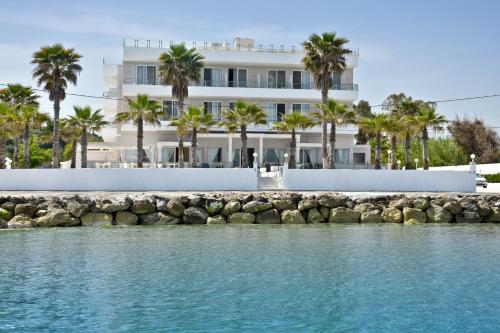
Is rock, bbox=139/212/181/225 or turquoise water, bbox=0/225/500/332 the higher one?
rock, bbox=139/212/181/225

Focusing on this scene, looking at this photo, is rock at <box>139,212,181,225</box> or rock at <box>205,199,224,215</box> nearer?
rock at <box>139,212,181,225</box>

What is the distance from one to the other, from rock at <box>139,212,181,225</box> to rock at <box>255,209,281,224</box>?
400 cm

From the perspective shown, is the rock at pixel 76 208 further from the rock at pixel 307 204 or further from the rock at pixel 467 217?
the rock at pixel 467 217

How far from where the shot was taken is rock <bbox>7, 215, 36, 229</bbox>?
3059 centimetres

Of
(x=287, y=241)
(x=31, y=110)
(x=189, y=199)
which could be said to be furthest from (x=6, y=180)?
(x=287, y=241)

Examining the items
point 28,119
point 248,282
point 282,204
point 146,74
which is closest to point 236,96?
point 146,74

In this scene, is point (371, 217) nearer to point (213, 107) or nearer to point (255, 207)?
point (255, 207)

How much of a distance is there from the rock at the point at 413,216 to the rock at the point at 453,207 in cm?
154

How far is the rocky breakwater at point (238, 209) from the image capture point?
31469mm

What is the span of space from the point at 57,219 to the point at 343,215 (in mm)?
13818

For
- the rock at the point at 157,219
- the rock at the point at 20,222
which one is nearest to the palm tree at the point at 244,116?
the rock at the point at 157,219

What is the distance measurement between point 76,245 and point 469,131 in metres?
58.8

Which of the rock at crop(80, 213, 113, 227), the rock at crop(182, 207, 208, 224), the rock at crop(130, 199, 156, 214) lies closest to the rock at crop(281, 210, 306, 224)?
the rock at crop(182, 207, 208, 224)

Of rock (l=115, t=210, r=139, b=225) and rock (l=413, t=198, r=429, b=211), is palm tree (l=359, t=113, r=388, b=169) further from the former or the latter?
rock (l=115, t=210, r=139, b=225)
